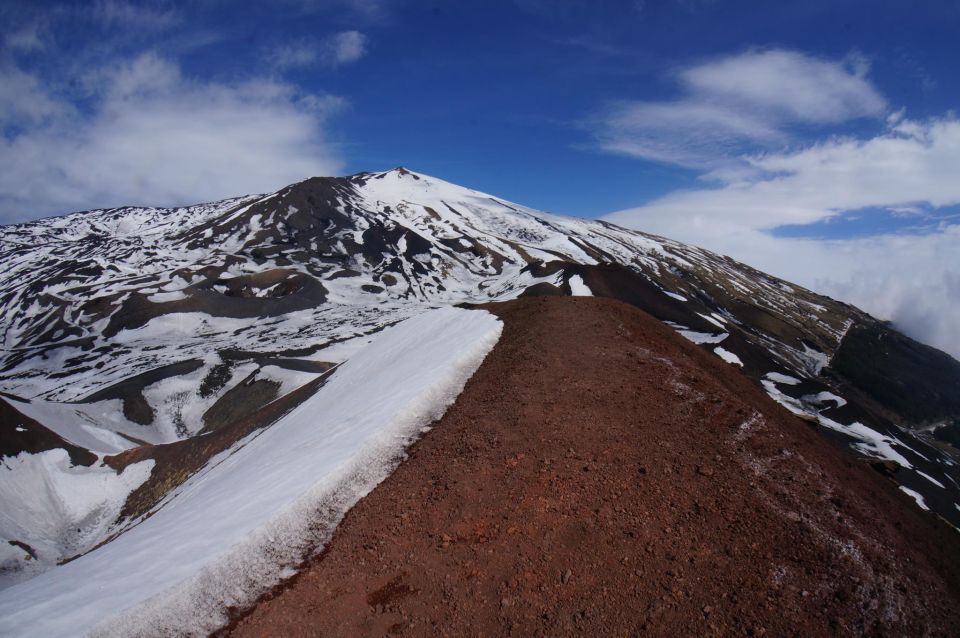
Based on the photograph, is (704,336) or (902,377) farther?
(902,377)

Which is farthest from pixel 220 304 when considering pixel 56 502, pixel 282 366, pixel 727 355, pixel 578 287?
pixel 727 355

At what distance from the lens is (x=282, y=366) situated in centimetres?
6812

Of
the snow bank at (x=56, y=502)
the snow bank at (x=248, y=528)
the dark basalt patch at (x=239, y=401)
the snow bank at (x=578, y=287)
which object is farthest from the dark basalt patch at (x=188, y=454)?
the snow bank at (x=578, y=287)

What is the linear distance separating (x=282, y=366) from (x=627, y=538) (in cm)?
6560

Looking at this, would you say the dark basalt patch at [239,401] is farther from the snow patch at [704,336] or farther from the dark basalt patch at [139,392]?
the snow patch at [704,336]

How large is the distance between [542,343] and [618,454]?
7.55 meters

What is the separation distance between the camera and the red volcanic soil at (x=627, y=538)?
8.58 meters

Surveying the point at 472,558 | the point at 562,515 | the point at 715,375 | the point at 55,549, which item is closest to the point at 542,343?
the point at 715,375

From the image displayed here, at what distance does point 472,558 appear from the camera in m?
10.1

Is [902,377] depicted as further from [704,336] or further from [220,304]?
[220,304]

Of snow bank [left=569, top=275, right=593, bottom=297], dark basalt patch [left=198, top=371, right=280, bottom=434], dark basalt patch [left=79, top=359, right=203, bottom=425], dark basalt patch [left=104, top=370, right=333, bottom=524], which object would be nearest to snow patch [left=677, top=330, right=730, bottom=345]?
snow bank [left=569, top=275, right=593, bottom=297]

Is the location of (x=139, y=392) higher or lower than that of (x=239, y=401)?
lower

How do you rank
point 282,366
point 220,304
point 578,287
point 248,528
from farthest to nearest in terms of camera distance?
point 220,304 < point 578,287 < point 282,366 < point 248,528

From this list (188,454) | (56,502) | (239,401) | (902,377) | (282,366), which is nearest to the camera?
(188,454)
